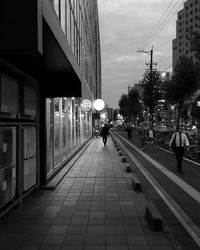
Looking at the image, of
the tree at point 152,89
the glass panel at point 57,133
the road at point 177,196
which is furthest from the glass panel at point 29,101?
the tree at point 152,89

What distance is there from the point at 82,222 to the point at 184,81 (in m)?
40.6

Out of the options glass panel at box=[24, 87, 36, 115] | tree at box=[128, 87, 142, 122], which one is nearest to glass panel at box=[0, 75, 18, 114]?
glass panel at box=[24, 87, 36, 115]

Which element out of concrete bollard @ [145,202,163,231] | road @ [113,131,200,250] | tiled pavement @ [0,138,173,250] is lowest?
road @ [113,131,200,250]

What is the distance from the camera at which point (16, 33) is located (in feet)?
17.8

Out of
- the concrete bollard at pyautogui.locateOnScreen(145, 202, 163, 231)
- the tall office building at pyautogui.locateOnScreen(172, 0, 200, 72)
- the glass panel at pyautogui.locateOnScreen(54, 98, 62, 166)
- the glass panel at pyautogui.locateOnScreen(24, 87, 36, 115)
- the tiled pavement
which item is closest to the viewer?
the tiled pavement

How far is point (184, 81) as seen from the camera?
45906mm

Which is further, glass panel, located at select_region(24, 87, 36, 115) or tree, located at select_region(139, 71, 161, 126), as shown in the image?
tree, located at select_region(139, 71, 161, 126)

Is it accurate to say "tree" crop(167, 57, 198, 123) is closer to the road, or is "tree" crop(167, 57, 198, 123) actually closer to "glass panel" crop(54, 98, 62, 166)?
the road

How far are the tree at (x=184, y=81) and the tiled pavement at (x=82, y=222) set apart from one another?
36366 mm

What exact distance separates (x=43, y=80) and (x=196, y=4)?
128235 mm

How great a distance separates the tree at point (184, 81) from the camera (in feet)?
150

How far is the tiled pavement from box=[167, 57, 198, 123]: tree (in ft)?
119

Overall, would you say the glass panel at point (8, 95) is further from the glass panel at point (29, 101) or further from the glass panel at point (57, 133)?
the glass panel at point (57, 133)

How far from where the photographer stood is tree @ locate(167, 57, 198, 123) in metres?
45.8
